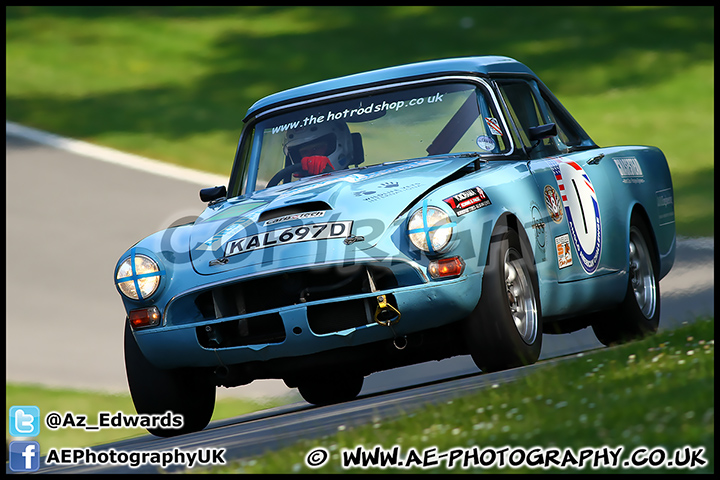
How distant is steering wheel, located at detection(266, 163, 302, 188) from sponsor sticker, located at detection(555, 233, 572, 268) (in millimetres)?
1666

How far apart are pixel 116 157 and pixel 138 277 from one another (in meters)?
11.9

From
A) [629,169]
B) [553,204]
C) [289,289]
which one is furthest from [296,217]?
[629,169]

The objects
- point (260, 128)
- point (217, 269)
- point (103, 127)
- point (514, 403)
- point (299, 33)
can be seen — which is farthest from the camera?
point (299, 33)

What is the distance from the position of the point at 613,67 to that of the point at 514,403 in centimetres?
1732

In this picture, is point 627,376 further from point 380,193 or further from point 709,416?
point 380,193

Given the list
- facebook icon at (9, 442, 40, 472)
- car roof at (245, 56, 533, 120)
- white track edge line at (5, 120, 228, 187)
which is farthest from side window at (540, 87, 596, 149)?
white track edge line at (5, 120, 228, 187)

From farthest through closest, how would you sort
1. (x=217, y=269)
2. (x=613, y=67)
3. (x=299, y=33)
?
(x=299, y=33)
(x=613, y=67)
(x=217, y=269)

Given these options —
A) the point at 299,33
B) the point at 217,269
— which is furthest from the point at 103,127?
the point at 217,269

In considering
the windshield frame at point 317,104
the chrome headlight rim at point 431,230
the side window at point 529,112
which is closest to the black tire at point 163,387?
the windshield frame at point 317,104

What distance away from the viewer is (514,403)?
4629mm

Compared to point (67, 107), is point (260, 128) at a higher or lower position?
lower

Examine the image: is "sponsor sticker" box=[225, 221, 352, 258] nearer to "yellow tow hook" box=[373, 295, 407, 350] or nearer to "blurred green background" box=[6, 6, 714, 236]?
"yellow tow hook" box=[373, 295, 407, 350]

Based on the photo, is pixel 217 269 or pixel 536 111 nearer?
pixel 217 269

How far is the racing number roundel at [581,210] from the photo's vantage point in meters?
6.62
